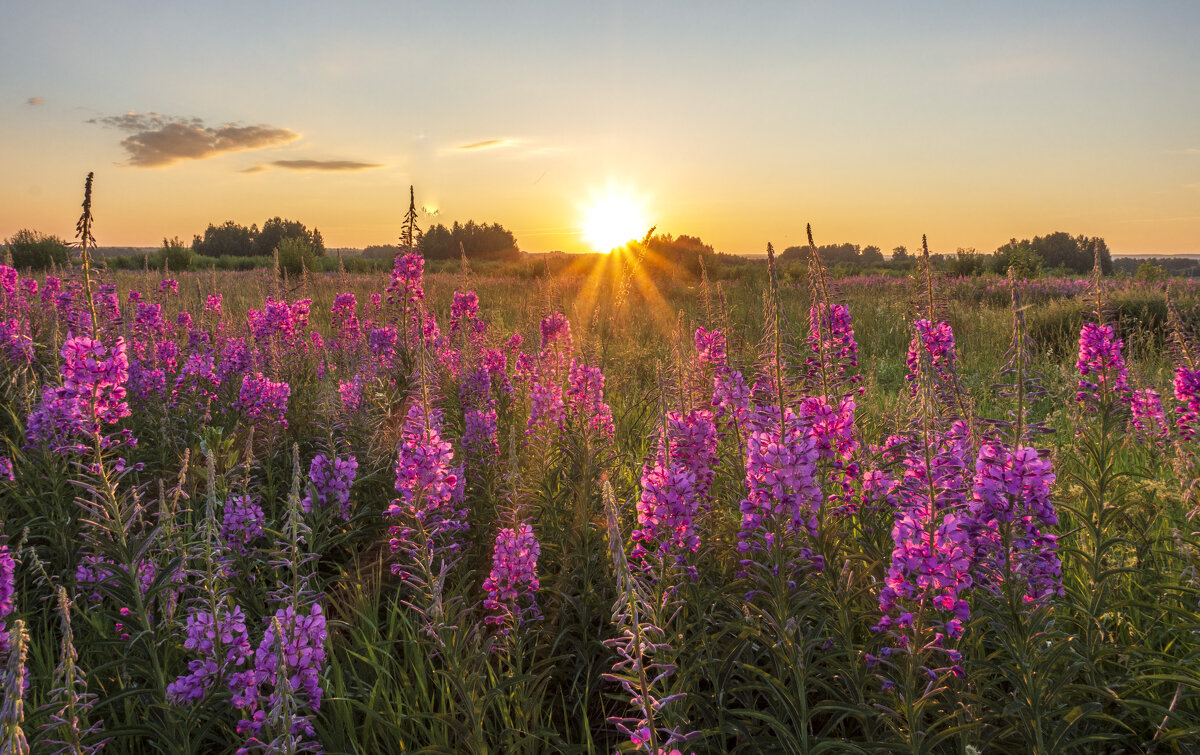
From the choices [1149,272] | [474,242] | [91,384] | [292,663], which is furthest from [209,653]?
[474,242]

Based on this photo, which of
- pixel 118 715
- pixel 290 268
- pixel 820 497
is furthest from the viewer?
pixel 290 268

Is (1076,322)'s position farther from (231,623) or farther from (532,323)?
(231,623)

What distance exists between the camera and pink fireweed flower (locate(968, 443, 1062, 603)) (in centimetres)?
196

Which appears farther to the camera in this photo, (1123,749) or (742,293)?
(742,293)

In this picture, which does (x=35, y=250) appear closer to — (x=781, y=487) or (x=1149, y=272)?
(x=781, y=487)

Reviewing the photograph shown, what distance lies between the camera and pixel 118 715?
2643mm

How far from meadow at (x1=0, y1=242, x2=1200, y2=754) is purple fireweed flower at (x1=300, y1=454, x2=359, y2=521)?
2 cm

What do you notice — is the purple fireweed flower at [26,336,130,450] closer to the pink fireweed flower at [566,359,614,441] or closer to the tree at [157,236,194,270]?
the pink fireweed flower at [566,359,614,441]

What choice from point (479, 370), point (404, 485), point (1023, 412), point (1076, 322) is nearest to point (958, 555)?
point (1023, 412)

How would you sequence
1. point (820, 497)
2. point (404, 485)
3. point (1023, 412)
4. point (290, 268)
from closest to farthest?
1. point (820, 497)
2. point (1023, 412)
3. point (404, 485)
4. point (290, 268)

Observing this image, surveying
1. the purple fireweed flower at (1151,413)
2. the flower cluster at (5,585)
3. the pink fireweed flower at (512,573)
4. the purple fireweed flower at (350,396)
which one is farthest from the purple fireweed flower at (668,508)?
the purple fireweed flower at (1151,413)

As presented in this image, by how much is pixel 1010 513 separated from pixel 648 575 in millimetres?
1346

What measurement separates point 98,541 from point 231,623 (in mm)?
850

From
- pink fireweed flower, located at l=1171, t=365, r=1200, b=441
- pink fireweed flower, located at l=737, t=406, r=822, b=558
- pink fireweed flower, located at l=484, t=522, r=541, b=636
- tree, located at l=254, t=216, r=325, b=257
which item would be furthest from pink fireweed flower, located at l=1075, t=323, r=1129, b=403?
tree, located at l=254, t=216, r=325, b=257
